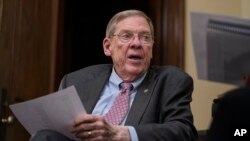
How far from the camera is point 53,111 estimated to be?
3.81 ft

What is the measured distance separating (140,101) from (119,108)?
0.30 ft

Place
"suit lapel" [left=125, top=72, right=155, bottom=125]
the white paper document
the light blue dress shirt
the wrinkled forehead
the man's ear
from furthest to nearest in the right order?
the man's ear → the wrinkled forehead → the light blue dress shirt → "suit lapel" [left=125, top=72, right=155, bottom=125] → the white paper document

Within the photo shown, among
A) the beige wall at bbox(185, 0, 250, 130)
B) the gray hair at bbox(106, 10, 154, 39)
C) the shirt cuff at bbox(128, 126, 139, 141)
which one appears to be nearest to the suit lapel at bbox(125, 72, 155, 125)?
the shirt cuff at bbox(128, 126, 139, 141)

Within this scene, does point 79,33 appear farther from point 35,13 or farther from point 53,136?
point 53,136

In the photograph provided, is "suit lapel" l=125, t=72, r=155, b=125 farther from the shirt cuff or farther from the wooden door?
the wooden door

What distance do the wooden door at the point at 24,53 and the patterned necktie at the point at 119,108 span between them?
2.18 ft

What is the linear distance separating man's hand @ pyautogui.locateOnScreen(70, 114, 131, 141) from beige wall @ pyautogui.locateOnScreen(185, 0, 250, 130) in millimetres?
1171

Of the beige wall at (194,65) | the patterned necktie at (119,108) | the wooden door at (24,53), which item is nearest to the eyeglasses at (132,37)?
the patterned necktie at (119,108)

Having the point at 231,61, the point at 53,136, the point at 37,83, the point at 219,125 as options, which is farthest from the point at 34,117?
the point at 37,83

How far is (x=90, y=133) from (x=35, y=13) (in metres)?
1.22

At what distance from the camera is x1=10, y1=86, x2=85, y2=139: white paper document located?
3.68 feet

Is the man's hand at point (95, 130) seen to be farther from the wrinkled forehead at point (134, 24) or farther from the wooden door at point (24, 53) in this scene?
the wooden door at point (24, 53)

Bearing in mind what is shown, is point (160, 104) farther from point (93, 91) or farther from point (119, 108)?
point (93, 91)

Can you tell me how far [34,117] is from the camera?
1.23m
